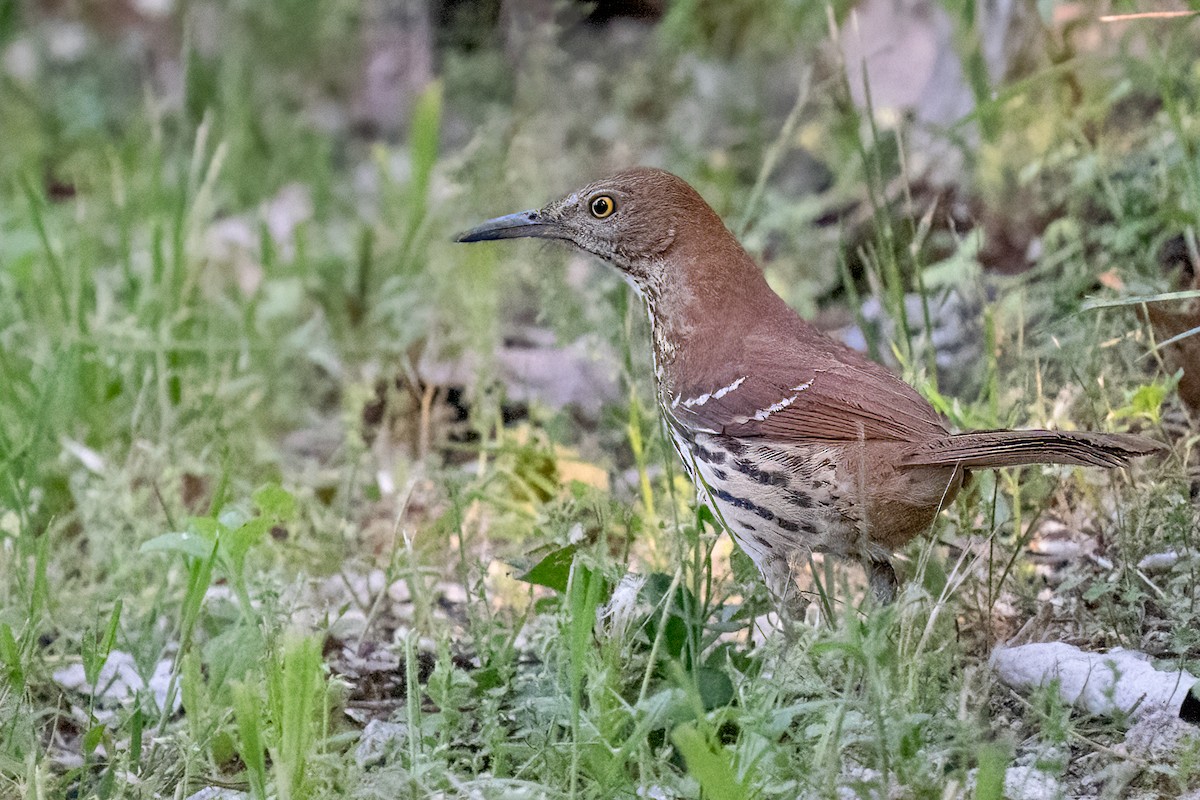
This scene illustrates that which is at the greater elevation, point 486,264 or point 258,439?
point 486,264

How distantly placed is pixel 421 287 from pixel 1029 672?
314 centimetres

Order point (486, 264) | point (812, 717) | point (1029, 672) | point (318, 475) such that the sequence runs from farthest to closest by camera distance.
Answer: point (486, 264), point (318, 475), point (1029, 672), point (812, 717)

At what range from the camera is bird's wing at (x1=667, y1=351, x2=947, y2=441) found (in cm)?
296

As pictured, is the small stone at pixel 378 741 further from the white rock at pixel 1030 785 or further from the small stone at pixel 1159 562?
the small stone at pixel 1159 562

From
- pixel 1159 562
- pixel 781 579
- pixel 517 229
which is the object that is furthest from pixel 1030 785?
pixel 517 229

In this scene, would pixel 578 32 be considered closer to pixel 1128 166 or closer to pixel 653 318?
pixel 1128 166

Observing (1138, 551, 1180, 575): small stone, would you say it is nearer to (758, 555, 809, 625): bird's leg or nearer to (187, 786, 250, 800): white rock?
(758, 555, 809, 625): bird's leg

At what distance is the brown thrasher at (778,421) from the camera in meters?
Answer: 2.86

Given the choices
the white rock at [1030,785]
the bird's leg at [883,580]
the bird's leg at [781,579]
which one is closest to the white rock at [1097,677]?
the white rock at [1030,785]

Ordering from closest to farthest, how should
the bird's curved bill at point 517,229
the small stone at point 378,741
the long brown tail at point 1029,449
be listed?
1. the long brown tail at point 1029,449
2. the small stone at point 378,741
3. the bird's curved bill at point 517,229

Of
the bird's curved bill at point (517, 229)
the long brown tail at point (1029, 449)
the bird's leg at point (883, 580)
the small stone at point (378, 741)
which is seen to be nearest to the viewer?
the long brown tail at point (1029, 449)

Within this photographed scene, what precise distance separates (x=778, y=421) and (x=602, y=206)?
0.87 metres

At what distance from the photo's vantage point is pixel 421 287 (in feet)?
17.5

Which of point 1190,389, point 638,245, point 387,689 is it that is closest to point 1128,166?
point 1190,389
